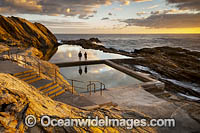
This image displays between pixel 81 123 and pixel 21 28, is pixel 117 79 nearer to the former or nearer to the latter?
pixel 81 123

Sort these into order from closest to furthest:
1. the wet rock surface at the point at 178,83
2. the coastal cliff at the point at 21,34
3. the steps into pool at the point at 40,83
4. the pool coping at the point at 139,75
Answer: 1. the steps into pool at the point at 40,83
2. the wet rock surface at the point at 178,83
3. the pool coping at the point at 139,75
4. the coastal cliff at the point at 21,34

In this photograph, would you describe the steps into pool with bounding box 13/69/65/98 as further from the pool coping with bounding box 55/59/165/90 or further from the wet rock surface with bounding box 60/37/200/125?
the wet rock surface with bounding box 60/37/200/125

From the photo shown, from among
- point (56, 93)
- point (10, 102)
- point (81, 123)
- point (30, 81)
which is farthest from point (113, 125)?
point (30, 81)

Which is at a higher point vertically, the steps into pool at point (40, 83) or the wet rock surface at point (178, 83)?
the steps into pool at point (40, 83)

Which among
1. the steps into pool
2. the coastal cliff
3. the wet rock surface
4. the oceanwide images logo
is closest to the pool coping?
the wet rock surface

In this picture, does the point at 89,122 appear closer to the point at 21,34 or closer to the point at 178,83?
the point at 178,83

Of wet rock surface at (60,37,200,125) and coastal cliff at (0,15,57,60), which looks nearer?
wet rock surface at (60,37,200,125)

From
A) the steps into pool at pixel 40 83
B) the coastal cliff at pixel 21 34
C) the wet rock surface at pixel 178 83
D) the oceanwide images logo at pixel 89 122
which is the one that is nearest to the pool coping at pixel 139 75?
the wet rock surface at pixel 178 83

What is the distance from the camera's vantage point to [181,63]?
22.1m

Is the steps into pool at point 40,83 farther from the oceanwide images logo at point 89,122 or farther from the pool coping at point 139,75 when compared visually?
the pool coping at point 139,75

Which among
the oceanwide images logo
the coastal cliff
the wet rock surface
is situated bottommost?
the wet rock surface

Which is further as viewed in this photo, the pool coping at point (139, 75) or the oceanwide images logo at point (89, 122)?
the pool coping at point (139, 75)

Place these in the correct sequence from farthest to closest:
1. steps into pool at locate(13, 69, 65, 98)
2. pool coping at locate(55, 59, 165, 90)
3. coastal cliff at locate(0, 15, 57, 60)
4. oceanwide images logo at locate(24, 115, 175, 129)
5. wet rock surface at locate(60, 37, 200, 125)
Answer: coastal cliff at locate(0, 15, 57, 60) → pool coping at locate(55, 59, 165, 90) → wet rock surface at locate(60, 37, 200, 125) → steps into pool at locate(13, 69, 65, 98) → oceanwide images logo at locate(24, 115, 175, 129)

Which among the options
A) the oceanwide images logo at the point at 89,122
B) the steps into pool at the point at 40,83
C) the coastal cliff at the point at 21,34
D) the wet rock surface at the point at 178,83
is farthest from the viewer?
the coastal cliff at the point at 21,34
